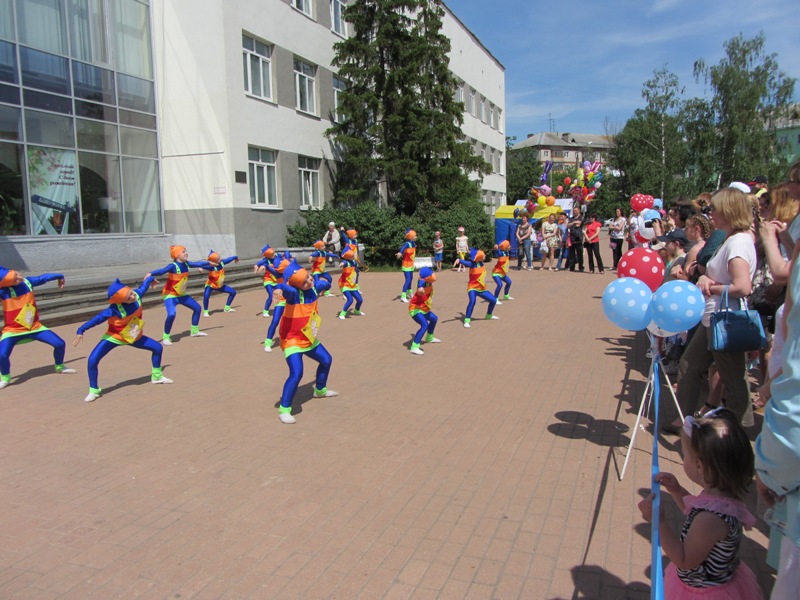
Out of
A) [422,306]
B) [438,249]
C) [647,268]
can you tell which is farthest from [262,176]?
[647,268]

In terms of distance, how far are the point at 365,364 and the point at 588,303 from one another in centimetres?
718

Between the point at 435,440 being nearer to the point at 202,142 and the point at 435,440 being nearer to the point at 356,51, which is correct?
the point at 202,142

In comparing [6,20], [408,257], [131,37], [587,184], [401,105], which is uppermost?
[131,37]

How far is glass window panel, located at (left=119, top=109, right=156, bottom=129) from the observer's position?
63.4 feet

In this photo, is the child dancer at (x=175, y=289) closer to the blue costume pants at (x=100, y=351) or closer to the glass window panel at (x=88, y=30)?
the blue costume pants at (x=100, y=351)

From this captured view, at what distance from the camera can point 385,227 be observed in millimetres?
22922

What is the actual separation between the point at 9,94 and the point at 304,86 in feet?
37.1

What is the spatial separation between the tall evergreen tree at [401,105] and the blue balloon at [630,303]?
2010cm

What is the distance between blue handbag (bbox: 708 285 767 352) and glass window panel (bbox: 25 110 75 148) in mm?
17931

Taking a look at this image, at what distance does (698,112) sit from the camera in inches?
1468

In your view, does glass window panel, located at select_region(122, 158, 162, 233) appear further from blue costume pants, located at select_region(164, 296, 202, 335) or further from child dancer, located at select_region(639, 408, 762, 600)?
child dancer, located at select_region(639, 408, 762, 600)

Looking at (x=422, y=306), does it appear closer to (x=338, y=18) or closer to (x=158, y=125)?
(x=158, y=125)

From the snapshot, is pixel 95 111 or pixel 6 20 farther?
pixel 95 111

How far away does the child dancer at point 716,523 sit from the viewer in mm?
2275
